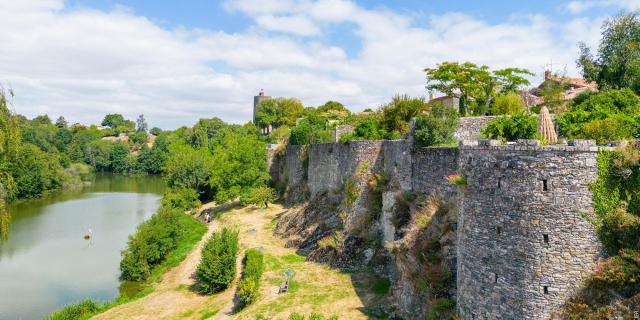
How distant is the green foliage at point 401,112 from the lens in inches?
939

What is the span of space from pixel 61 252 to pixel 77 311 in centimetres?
1213

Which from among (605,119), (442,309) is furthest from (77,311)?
(605,119)

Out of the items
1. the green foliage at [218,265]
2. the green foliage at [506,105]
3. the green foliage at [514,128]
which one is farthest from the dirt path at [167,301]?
the green foliage at [506,105]

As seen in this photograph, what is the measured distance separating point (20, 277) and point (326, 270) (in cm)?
1767

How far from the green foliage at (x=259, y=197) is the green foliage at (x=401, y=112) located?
Answer: 44.8 feet

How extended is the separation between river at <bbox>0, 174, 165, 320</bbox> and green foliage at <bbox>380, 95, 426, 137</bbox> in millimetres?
17505

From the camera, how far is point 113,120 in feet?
543

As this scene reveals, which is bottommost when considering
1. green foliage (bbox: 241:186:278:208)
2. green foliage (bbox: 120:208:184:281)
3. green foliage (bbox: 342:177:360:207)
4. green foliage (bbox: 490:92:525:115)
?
green foliage (bbox: 120:208:184:281)

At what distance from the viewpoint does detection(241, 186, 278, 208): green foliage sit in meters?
34.5

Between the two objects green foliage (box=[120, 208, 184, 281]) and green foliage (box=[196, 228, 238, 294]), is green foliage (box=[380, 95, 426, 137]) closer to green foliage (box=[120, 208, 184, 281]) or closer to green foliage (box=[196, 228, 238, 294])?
green foliage (box=[196, 228, 238, 294])

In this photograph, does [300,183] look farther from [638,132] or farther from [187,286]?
[638,132]

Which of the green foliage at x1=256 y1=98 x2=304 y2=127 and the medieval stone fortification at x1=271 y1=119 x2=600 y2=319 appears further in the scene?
the green foliage at x1=256 y1=98 x2=304 y2=127

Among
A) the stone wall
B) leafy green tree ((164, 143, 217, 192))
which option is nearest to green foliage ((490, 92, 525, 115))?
the stone wall

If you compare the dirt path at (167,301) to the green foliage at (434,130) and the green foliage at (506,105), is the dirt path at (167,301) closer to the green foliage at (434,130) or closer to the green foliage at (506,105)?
the green foliage at (434,130)
